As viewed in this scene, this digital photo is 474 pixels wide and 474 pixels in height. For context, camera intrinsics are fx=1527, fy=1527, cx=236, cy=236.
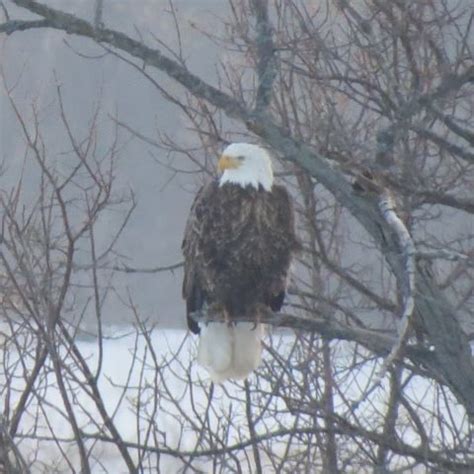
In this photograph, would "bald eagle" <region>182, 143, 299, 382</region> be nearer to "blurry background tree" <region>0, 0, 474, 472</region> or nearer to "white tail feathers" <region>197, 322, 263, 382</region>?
"white tail feathers" <region>197, 322, 263, 382</region>

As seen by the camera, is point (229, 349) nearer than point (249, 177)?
No

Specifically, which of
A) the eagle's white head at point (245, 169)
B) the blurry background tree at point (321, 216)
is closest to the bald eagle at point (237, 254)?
the eagle's white head at point (245, 169)

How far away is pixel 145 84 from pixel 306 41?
20.7 metres

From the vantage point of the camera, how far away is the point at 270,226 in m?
6.12

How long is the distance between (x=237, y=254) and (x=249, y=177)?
33 centimetres

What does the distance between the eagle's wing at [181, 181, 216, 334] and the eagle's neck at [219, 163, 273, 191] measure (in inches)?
3.0

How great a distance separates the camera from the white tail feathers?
20.7ft

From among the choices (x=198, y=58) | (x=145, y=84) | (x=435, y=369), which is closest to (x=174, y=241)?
(x=145, y=84)

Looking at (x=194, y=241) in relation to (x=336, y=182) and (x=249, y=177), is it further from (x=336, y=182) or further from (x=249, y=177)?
(x=336, y=182)

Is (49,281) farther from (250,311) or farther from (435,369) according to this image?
(435,369)

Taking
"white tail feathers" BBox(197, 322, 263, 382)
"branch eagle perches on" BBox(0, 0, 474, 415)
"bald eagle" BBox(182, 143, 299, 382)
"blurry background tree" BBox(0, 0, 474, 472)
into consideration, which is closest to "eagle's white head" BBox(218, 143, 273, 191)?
"bald eagle" BBox(182, 143, 299, 382)

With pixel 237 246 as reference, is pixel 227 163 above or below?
above

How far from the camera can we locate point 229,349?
632cm

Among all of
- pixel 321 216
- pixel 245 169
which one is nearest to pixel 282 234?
pixel 245 169
